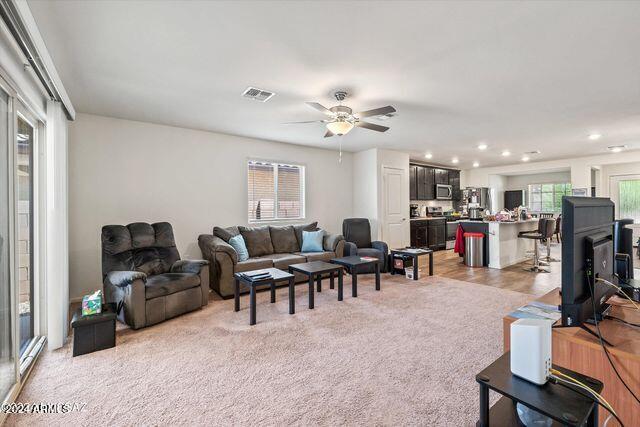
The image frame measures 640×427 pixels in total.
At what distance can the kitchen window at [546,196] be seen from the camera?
31.9 feet

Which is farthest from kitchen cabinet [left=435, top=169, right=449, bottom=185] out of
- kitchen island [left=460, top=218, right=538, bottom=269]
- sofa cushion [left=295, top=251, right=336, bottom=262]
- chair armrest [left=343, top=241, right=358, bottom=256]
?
sofa cushion [left=295, top=251, right=336, bottom=262]

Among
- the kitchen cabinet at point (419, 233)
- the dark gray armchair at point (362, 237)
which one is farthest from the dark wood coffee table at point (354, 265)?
the kitchen cabinet at point (419, 233)

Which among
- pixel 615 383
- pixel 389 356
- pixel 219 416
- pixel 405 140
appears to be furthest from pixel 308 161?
pixel 615 383

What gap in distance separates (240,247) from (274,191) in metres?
1.57

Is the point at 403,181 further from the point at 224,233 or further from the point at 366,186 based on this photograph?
the point at 224,233

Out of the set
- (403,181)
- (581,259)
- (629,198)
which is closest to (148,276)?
(581,259)

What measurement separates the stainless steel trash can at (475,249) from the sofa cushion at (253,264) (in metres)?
4.20

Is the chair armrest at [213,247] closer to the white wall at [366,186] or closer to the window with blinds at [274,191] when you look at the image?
the window with blinds at [274,191]

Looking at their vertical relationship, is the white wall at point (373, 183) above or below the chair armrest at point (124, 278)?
above

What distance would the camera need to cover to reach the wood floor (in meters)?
4.57

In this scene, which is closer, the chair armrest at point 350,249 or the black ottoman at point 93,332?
the black ottoman at point 93,332

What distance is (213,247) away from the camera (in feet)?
13.6

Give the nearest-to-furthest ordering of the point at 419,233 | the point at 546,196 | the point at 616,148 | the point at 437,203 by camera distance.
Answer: the point at 616,148 < the point at 419,233 < the point at 437,203 < the point at 546,196

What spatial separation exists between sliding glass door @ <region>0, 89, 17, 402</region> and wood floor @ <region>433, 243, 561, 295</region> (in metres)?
5.41
